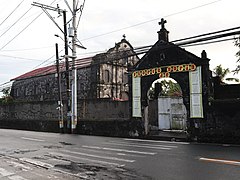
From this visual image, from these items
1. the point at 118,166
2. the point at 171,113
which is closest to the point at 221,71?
the point at 171,113

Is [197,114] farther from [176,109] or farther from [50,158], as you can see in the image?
[50,158]

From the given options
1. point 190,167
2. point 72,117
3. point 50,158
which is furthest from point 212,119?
point 72,117

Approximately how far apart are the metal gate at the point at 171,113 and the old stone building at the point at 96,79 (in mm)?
11851

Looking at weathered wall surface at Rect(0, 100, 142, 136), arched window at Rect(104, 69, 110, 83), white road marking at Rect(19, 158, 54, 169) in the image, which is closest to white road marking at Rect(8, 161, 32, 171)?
Result: white road marking at Rect(19, 158, 54, 169)

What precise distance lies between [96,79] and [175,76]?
1990 cm

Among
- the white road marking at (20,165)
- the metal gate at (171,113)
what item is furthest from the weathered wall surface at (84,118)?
the white road marking at (20,165)

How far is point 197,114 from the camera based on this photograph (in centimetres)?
1656

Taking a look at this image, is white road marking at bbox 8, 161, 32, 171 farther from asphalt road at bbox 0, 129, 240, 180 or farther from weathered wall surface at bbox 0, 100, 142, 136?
weathered wall surface at bbox 0, 100, 142, 136

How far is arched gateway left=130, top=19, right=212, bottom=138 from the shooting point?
1656 centimetres

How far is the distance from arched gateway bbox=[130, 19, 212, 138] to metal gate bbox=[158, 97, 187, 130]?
2825 millimetres

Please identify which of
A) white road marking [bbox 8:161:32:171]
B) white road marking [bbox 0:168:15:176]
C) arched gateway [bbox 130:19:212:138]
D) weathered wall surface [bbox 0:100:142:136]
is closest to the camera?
white road marking [bbox 0:168:15:176]

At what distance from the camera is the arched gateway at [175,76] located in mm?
16562

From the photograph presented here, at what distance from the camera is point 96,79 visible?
36.6 meters

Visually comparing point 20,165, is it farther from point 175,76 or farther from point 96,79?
point 96,79
